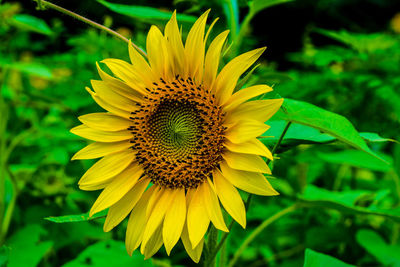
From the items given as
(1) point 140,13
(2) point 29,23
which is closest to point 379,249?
(1) point 140,13

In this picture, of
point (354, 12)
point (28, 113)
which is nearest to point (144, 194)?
point (28, 113)

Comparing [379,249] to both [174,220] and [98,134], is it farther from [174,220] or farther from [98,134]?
[98,134]

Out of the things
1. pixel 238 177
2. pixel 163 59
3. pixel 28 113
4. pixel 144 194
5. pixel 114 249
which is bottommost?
pixel 28 113

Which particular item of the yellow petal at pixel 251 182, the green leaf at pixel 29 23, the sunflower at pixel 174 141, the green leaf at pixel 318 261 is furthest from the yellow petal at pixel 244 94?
the green leaf at pixel 29 23

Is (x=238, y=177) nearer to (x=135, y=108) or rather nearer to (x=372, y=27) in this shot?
(x=135, y=108)

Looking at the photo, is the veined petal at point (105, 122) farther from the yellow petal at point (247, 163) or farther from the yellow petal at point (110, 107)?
the yellow petal at point (247, 163)

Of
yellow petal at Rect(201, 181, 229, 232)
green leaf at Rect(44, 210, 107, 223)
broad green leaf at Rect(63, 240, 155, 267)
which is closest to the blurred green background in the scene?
broad green leaf at Rect(63, 240, 155, 267)

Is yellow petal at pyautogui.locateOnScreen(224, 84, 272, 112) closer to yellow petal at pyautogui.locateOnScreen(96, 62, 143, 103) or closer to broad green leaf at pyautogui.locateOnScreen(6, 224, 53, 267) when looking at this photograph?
yellow petal at pyautogui.locateOnScreen(96, 62, 143, 103)
